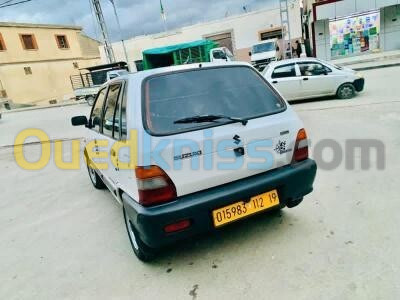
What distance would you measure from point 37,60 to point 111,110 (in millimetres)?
32772

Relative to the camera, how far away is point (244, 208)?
2.62 metres

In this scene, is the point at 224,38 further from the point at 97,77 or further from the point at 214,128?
the point at 214,128

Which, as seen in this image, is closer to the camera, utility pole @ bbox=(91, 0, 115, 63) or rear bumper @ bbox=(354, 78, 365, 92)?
rear bumper @ bbox=(354, 78, 365, 92)

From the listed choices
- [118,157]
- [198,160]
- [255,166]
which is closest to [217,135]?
[198,160]

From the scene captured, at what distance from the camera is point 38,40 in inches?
1238

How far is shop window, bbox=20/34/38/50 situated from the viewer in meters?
30.5

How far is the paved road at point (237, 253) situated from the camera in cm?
240

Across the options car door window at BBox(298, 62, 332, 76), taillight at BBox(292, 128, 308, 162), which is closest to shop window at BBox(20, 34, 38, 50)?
car door window at BBox(298, 62, 332, 76)

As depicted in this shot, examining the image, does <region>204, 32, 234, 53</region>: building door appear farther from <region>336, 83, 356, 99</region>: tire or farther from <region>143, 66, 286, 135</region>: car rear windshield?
<region>143, 66, 286, 135</region>: car rear windshield

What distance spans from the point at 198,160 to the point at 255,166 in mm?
529

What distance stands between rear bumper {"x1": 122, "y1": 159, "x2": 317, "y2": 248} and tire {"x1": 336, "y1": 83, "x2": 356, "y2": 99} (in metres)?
7.46

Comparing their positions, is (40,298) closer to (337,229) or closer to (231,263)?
(231,263)

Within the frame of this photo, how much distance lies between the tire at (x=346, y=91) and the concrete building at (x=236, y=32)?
63.0 ft

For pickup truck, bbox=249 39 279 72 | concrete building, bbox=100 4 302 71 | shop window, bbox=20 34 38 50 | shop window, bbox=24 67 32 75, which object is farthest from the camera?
shop window, bbox=20 34 38 50
